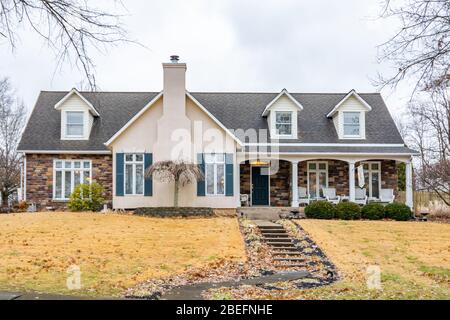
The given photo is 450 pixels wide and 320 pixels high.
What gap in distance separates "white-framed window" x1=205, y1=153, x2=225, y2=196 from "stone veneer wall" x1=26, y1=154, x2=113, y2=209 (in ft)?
16.8

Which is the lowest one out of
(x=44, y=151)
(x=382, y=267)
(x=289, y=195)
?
(x=382, y=267)

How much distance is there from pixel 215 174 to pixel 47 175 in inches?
322

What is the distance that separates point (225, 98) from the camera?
30234mm

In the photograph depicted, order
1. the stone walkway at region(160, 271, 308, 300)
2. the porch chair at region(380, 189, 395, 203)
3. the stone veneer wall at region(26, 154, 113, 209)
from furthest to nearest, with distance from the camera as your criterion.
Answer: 1. the porch chair at region(380, 189, 395, 203)
2. the stone veneer wall at region(26, 154, 113, 209)
3. the stone walkway at region(160, 271, 308, 300)

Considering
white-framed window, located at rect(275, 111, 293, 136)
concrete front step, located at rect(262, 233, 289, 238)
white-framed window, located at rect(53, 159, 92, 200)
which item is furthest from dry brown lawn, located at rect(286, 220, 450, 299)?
white-framed window, located at rect(53, 159, 92, 200)

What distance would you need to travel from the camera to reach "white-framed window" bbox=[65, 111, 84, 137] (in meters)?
26.7

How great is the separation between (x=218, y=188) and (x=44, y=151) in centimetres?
856

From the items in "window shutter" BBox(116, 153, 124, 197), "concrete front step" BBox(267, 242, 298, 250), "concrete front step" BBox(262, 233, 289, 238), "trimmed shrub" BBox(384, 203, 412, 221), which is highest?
"window shutter" BBox(116, 153, 124, 197)

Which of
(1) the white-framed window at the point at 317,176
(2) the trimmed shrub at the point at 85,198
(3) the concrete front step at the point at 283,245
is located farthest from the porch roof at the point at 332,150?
(3) the concrete front step at the point at 283,245

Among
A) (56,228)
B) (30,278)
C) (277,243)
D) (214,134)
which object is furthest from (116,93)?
(30,278)

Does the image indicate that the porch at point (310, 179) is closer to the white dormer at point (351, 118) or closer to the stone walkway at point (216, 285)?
the white dormer at point (351, 118)

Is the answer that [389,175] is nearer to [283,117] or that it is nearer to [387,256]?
[283,117]

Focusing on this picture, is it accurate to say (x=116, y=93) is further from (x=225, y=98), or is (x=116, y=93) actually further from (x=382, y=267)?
(x=382, y=267)

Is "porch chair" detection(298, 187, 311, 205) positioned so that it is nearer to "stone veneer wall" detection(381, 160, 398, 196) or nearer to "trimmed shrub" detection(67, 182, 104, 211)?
"stone veneer wall" detection(381, 160, 398, 196)
